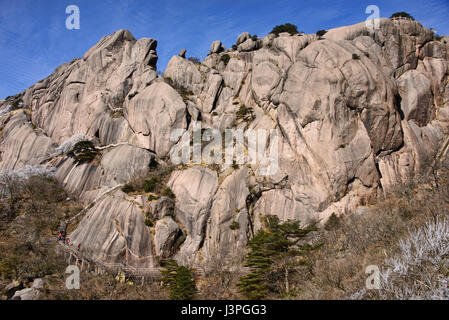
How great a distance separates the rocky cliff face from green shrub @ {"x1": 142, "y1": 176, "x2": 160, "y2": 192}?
175 cm

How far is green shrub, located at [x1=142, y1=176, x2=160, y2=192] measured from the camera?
33625 millimetres

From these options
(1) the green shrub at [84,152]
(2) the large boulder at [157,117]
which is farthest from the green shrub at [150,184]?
(1) the green shrub at [84,152]

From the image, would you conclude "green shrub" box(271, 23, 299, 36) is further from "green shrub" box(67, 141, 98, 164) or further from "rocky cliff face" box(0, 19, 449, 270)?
"green shrub" box(67, 141, 98, 164)

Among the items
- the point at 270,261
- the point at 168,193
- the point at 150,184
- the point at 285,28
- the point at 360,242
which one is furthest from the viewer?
the point at 285,28

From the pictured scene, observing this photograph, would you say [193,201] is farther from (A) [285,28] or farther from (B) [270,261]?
(A) [285,28]

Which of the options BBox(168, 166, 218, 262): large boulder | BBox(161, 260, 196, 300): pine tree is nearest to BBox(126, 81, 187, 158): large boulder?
BBox(168, 166, 218, 262): large boulder

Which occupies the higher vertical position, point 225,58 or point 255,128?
point 225,58

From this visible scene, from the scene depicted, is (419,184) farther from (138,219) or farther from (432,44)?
(138,219)

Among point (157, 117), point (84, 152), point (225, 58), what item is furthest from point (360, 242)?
point (225, 58)

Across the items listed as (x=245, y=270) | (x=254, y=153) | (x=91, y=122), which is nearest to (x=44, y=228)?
(x=91, y=122)

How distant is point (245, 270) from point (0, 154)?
52498mm

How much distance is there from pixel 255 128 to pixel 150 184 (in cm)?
1658

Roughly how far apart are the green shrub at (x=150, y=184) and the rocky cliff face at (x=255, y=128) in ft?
5.73

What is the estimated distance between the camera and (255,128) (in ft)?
121
